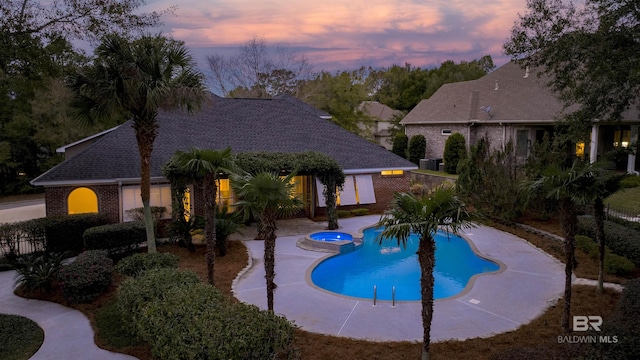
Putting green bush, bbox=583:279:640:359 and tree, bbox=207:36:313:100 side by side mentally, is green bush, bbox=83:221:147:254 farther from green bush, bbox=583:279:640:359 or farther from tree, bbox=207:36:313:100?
tree, bbox=207:36:313:100

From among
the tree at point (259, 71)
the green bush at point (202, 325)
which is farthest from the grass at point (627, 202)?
the tree at point (259, 71)

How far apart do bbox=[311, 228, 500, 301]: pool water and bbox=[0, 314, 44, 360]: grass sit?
285 inches

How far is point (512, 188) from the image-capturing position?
739 inches

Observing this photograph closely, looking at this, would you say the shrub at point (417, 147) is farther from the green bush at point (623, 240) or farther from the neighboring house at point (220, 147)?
the green bush at point (623, 240)

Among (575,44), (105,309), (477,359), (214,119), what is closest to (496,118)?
(575,44)

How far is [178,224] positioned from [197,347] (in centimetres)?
998

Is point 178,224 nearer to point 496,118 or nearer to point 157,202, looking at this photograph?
point 157,202

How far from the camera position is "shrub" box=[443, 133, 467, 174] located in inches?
1219

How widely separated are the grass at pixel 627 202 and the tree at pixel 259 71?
101 ft

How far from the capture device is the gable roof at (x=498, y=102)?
2791 centimetres

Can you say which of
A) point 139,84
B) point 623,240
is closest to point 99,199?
point 139,84

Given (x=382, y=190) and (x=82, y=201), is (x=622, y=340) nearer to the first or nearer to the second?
(x=382, y=190)

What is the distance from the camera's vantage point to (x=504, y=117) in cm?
2950

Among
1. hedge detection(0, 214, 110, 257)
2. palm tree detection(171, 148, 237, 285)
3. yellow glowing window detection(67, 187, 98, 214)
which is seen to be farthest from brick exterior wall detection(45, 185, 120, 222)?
palm tree detection(171, 148, 237, 285)
